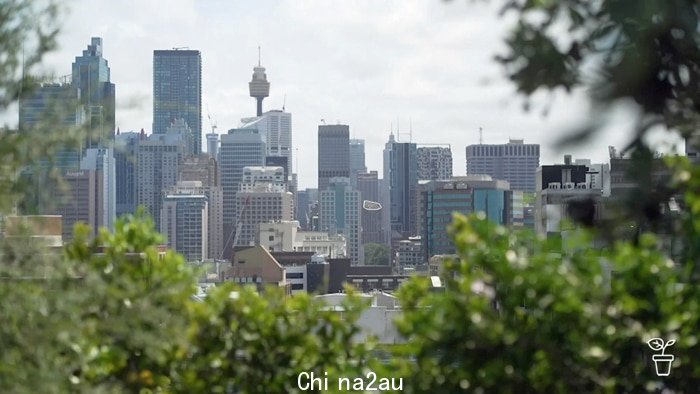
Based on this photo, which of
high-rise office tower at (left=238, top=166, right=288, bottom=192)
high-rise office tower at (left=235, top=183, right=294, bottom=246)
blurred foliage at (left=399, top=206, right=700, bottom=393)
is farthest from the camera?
high-rise office tower at (left=238, top=166, right=288, bottom=192)

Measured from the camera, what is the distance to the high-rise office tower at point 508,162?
460 feet

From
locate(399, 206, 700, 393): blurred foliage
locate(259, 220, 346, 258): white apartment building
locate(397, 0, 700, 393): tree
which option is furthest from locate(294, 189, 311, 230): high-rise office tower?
locate(399, 206, 700, 393): blurred foliage

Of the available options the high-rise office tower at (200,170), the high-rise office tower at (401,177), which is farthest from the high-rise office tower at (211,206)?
the high-rise office tower at (401,177)

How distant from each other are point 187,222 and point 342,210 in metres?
31.4

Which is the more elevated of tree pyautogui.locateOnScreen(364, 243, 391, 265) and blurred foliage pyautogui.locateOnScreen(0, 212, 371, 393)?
blurred foliage pyautogui.locateOnScreen(0, 212, 371, 393)

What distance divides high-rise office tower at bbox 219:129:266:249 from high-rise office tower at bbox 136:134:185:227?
6914 mm

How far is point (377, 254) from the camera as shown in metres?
138

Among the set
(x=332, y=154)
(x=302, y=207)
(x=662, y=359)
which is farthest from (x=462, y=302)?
(x=332, y=154)

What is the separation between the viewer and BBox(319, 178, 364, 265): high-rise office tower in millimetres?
163625

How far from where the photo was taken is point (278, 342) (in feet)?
13.4

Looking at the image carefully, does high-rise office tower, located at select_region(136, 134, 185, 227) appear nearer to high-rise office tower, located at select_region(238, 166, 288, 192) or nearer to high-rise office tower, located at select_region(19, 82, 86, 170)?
high-rise office tower, located at select_region(238, 166, 288, 192)

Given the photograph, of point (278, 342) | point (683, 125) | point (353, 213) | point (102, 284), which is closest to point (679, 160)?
point (683, 125)

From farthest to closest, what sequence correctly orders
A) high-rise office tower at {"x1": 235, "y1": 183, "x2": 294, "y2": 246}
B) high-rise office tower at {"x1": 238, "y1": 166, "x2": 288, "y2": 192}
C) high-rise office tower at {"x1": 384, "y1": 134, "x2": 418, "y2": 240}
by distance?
high-rise office tower at {"x1": 238, "y1": 166, "x2": 288, "y2": 192}
high-rise office tower at {"x1": 384, "y1": 134, "x2": 418, "y2": 240}
high-rise office tower at {"x1": 235, "y1": 183, "x2": 294, "y2": 246}

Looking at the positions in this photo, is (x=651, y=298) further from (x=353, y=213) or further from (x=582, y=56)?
(x=353, y=213)
